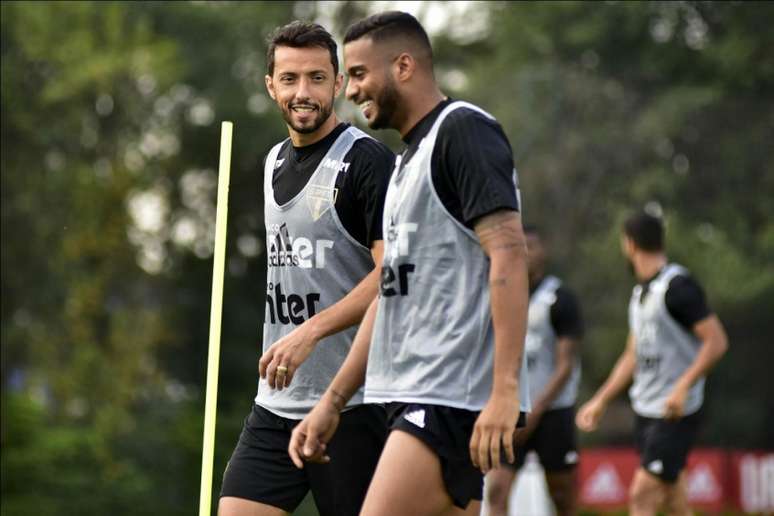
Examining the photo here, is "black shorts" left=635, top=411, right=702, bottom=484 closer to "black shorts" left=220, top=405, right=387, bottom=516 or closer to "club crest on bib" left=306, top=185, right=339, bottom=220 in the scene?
"black shorts" left=220, top=405, right=387, bottom=516

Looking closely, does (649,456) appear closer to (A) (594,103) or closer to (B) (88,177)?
(A) (594,103)

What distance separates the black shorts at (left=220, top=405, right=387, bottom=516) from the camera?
573 centimetres

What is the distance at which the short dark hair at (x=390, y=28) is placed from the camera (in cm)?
496

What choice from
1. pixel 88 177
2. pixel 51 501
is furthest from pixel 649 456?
pixel 88 177

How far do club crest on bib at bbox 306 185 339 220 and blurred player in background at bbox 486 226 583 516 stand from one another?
5.37 meters

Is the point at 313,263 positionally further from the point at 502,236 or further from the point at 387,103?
the point at 502,236

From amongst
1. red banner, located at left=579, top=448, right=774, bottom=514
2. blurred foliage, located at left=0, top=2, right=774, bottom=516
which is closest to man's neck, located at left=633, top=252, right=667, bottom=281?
blurred foliage, located at left=0, top=2, right=774, bottom=516

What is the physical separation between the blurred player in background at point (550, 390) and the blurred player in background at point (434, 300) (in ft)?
20.1

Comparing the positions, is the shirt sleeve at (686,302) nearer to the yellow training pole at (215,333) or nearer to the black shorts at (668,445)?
the black shorts at (668,445)

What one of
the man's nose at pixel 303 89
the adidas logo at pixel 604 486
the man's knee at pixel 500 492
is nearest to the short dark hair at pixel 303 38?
the man's nose at pixel 303 89

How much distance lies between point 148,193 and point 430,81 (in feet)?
74.2

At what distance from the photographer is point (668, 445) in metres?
10.2

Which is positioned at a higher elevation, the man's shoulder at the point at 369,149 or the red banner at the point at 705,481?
the man's shoulder at the point at 369,149

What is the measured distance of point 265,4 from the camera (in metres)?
27.6
